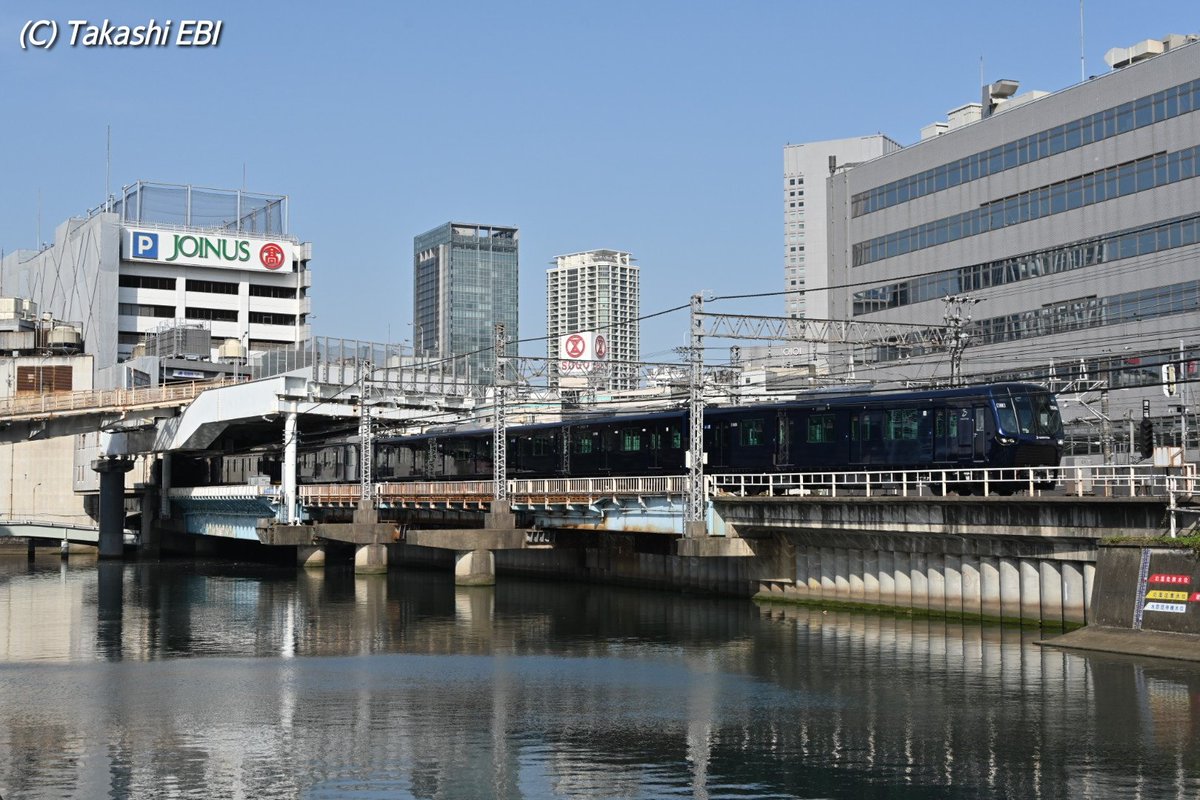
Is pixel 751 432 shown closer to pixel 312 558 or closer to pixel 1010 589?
pixel 1010 589

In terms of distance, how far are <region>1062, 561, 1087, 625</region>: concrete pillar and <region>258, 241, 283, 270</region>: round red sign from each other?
10377 centimetres

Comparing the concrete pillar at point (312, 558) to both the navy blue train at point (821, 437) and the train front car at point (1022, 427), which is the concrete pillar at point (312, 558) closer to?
the navy blue train at point (821, 437)

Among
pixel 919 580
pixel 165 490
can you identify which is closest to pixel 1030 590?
pixel 919 580

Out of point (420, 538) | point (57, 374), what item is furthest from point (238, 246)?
point (420, 538)

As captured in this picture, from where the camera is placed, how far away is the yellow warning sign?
33.2 metres

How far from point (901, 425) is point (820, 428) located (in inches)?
151

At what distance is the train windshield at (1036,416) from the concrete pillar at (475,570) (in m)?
26.6

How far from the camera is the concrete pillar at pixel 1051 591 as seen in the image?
129ft

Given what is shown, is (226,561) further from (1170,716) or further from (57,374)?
(1170,716)

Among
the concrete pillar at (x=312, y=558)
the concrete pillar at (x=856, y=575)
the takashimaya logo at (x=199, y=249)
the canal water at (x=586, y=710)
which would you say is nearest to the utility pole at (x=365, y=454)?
the concrete pillar at (x=312, y=558)

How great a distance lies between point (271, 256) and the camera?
427ft

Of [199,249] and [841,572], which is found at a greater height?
[199,249]

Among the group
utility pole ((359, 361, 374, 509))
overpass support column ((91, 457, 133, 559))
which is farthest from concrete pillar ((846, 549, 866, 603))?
overpass support column ((91, 457, 133, 559))

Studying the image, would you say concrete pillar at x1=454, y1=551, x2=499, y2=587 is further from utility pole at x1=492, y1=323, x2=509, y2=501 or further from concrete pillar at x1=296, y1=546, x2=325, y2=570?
concrete pillar at x1=296, y1=546, x2=325, y2=570
